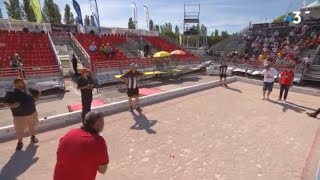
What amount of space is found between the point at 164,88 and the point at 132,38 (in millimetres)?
13511

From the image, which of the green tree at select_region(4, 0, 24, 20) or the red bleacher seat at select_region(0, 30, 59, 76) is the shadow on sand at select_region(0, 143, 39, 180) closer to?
the red bleacher seat at select_region(0, 30, 59, 76)

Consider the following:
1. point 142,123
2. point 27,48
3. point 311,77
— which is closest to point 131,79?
point 142,123

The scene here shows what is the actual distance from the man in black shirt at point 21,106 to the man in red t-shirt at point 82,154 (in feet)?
11.9

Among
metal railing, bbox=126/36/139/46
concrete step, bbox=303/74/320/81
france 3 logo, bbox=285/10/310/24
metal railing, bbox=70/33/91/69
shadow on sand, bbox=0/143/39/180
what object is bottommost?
shadow on sand, bbox=0/143/39/180

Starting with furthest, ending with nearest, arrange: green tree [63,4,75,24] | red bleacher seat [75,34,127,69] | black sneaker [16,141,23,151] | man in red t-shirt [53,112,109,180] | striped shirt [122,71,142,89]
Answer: green tree [63,4,75,24], red bleacher seat [75,34,127,69], striped shirt [122,71,142,89], black sneaker [16,141,23,151], man in red t-shirt [53,112,109,180]

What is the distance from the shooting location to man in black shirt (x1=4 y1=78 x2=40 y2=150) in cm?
592

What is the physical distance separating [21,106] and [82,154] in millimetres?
3967

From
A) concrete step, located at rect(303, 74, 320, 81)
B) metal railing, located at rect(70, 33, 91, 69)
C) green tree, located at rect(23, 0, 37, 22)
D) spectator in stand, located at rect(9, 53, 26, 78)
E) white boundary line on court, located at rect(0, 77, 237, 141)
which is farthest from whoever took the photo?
green tree, located at rect(23, 0, 37, 22)

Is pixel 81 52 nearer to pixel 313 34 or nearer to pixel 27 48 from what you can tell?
pixel 27 48

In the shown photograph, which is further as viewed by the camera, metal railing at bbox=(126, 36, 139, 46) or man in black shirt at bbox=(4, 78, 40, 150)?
metal railing at bbox=(126, 36, 139, 46)

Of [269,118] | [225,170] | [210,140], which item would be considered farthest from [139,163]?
[269,118]

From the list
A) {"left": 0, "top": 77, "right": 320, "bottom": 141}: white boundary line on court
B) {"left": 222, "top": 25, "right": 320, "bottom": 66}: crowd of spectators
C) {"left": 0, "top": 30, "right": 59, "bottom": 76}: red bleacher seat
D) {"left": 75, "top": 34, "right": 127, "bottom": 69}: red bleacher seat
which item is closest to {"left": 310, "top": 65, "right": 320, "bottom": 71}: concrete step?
{"left": 222, "top": 25, "right": 320, "bottom": 66}: crowd of spectators

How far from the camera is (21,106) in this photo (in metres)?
6.08

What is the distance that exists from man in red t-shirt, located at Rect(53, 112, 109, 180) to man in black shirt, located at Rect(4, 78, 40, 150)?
3617 millimetres
